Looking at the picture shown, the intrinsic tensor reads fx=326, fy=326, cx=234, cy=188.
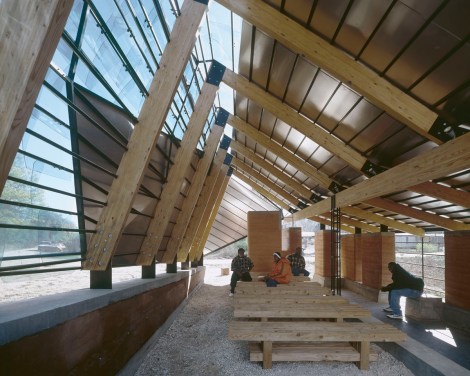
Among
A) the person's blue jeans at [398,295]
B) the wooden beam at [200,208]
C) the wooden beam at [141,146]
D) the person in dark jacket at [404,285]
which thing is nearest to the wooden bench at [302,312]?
the wooden beam at [141,146]

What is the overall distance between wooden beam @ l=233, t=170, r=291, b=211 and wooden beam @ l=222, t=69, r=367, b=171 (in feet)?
36.4

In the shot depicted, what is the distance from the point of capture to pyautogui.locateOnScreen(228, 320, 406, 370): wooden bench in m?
4.59

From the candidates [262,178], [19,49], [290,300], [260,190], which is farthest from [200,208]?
[19,49]

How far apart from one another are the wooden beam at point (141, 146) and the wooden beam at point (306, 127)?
2.91 meters

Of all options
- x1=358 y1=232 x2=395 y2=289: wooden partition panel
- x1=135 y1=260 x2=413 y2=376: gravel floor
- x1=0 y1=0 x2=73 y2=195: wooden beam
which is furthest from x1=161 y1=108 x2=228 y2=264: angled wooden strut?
x1=358 y1=232 x2=395 y2=289: wooden partition panel

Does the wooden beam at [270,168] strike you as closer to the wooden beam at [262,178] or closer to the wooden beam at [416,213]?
the wooden beam at [262,178]

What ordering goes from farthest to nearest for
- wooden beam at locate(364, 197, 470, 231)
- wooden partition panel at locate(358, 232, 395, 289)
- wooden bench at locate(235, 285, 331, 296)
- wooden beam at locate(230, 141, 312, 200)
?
wooden beam at locate(230, 141, 312, 200), wooden partition panel at locate(358, 232, 395, 289), wooden beam at locate(364, 197, 470, 231), wooden bench at locate(235, 285, 331, 296)

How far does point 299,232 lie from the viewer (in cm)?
1777

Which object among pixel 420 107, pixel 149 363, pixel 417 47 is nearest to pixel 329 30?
pixel 417 47

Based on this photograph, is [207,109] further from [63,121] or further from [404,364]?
[404,364]

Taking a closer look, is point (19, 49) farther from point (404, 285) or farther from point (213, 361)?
point (404, 285)

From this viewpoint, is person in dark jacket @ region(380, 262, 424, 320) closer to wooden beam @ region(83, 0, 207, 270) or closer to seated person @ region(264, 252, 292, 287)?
seated person @ region(264, 252, 292, 287)

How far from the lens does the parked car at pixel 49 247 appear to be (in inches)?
144

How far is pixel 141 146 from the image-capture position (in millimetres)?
4469
